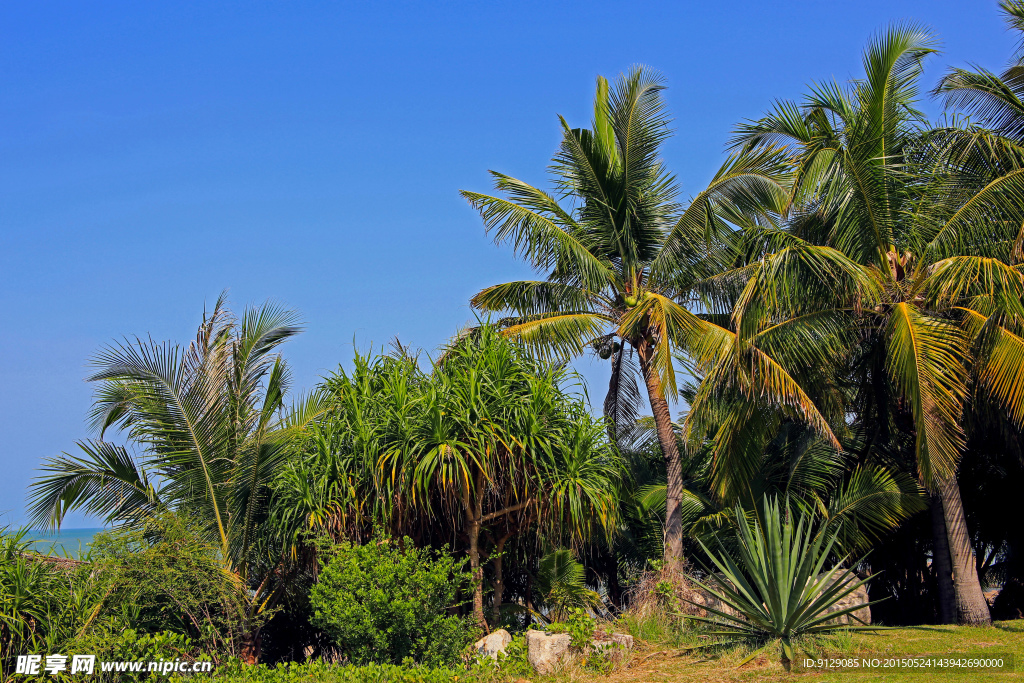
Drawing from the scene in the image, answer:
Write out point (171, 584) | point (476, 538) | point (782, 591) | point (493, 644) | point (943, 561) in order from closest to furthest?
point (782, 591), point (493, 644), point (171, 584), point (476, 538), point (943, 561)

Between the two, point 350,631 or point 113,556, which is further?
point 113,556

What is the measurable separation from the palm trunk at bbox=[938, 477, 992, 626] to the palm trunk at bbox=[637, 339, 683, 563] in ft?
12.8

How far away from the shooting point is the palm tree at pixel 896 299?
11023mm

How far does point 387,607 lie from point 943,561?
8715mm

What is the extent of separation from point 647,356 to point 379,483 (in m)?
5.45

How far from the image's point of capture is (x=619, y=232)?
15.0 m

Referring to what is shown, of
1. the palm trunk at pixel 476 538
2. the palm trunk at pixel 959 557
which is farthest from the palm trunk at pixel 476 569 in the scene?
the palm trunk at pixel 959 557

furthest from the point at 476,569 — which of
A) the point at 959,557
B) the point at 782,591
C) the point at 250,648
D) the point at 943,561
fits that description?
the point at 943,561

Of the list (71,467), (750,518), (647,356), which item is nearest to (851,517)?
(750,518)

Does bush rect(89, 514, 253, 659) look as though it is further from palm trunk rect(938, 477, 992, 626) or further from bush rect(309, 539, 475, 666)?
palm trunk rect(938, 477, 992, 626)

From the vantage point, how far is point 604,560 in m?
17.5

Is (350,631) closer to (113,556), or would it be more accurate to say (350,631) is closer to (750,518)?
(113,556)

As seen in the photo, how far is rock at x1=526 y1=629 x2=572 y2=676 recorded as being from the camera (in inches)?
400

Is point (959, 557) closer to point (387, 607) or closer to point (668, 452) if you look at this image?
point (668, 452)
